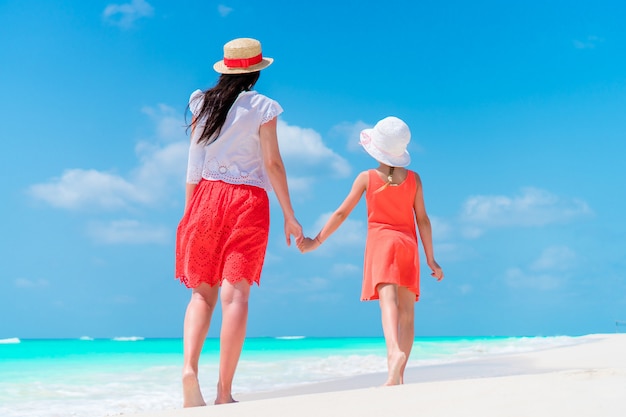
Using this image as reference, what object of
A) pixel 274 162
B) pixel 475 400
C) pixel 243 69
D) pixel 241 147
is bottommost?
pixel 475 400

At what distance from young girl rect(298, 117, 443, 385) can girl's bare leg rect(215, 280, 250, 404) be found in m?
0.71

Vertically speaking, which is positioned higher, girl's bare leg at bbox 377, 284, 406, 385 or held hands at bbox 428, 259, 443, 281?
held hands at bbox 428, 259, 443, 281

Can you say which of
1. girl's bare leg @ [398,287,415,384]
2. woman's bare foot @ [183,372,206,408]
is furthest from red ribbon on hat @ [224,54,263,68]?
woman's bare foot @ [183,372,206,408]

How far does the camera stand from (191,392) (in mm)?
3504

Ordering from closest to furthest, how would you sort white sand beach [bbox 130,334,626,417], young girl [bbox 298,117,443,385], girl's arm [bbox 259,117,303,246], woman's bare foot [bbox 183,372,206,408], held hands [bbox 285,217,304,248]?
white sand beach [bbox 130,334,626,417] < woman's bare foot [bbox 183,372,206,408] < girl's arm [bbox 259,117,303,246] < held hands [bbox 285,217,304,248] < young girl [bbox 298,117,443,385]

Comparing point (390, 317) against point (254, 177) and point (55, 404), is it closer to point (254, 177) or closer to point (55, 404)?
point (254, 177)

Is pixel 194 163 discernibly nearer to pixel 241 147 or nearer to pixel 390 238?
pixel 241 147

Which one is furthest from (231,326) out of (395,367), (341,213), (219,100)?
(219,100)

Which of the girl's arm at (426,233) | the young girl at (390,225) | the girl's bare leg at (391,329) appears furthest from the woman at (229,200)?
the girl's arm at (426,233)

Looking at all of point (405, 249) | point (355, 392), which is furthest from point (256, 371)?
point (355, 392)

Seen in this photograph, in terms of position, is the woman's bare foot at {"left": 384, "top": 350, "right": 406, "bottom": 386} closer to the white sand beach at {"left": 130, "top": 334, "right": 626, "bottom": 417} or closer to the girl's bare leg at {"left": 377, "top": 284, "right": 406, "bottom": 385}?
the girl's bare leg at {"left": 377, "top": 284, "right": 406, "bottom": 385}

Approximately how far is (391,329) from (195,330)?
1187 millimetres

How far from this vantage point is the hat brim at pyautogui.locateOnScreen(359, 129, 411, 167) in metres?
4.48

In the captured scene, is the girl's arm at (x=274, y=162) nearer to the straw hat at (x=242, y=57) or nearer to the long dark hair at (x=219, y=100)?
the long dark hair at (x=219, y=100)
